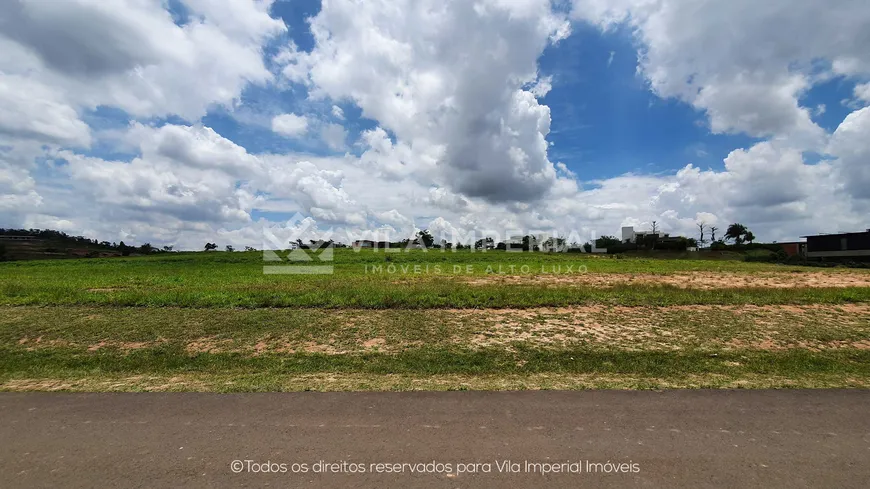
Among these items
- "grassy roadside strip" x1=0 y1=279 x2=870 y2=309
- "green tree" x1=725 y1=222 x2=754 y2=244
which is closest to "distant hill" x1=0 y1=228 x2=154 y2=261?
"grassy roadside strip" x1=0 y1=279 x2=870 y2=309

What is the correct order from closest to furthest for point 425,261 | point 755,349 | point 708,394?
point 708,394
point 755,349
point 425,261

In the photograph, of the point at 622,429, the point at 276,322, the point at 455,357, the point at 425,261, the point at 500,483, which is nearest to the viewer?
the point at 500,483

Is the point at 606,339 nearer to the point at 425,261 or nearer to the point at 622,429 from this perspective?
the point at 622,429

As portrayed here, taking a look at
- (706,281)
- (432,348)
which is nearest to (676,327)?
(432,348)

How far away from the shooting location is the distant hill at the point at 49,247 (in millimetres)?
76562

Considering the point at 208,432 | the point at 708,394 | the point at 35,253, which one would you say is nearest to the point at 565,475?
the point at 708,394

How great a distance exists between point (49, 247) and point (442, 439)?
129 m

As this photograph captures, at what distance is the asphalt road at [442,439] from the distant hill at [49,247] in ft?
295

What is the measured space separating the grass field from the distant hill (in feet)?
266

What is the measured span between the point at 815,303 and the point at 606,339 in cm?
996

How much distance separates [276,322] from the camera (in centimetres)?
1180

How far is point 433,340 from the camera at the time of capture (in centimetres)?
1014

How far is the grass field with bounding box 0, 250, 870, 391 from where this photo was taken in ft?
23.2

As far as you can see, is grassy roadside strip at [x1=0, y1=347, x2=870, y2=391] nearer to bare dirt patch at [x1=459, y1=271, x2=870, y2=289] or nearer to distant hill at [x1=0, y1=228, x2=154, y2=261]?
bare dirt patch at [x1=459, y1=271, x2=870, y2=289]
